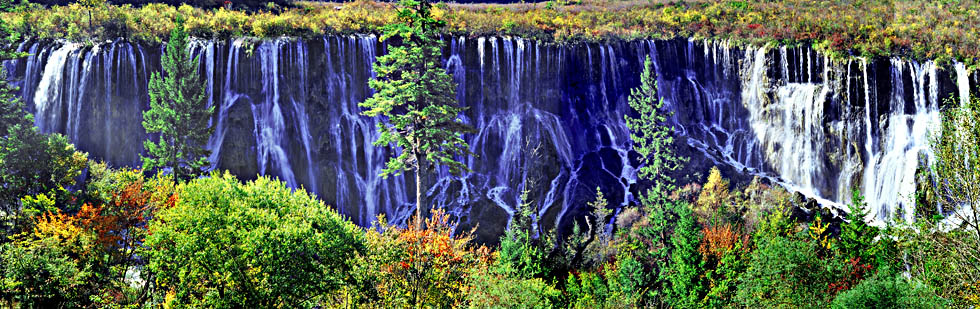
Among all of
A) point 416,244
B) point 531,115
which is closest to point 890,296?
point 416,244

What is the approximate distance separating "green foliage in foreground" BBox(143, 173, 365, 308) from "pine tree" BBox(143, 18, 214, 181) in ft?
45.2

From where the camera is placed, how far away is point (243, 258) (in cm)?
2114

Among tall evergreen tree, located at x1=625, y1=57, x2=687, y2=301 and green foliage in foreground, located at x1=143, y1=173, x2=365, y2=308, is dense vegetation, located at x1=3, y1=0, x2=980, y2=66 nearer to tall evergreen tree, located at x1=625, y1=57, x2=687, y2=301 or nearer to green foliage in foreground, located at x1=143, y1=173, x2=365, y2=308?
tall evergreen tree, located at x1=625, y1=57, x2=687, y2=301

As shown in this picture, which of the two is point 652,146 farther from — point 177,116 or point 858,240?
point 177,116

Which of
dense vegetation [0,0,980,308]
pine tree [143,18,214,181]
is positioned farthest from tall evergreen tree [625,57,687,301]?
pine tree [143,18,214,181]

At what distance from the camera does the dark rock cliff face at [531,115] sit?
41438mm

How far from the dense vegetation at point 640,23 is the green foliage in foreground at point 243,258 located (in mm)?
23655

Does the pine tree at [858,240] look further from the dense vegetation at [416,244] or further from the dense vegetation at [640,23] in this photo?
the dense vegetation at [640,23]

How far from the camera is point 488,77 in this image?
46.2 metres

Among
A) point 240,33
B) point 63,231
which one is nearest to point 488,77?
point 240,33

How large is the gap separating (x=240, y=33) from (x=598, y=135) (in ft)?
79.5

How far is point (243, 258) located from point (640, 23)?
39.9m

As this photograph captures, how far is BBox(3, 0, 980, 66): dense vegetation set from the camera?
4372cm

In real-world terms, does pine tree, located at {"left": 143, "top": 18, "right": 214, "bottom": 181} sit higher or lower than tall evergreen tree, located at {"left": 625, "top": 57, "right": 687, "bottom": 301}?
higher
